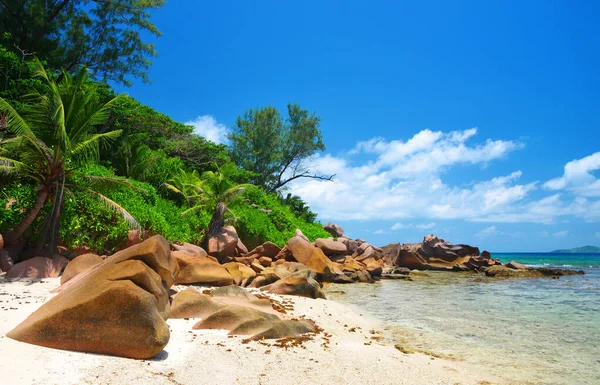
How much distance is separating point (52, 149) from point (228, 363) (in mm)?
10735

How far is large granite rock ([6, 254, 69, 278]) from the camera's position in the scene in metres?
10.1

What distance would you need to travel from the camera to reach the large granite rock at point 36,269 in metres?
10.1

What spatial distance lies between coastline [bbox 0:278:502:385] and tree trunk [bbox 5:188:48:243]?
5.09 metres

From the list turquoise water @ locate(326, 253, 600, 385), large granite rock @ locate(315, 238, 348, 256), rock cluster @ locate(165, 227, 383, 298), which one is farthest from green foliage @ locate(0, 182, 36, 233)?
large granite rock @ locate(315, 238, 348, 256)

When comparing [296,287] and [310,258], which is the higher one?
[310,258]

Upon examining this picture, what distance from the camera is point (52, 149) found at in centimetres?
1255

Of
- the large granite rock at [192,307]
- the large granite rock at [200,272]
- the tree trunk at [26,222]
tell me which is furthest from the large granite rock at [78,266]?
the tree trunk at [26,222]

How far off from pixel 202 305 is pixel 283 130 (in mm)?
39564

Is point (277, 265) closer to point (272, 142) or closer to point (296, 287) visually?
point (296, 287)

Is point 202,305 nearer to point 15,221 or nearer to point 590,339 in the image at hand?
point 590,339

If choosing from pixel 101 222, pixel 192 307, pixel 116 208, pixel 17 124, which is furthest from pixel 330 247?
pixel 192 307

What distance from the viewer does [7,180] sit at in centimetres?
1278

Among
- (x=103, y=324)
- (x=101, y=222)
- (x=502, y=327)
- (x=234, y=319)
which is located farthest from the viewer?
(x=101, y=222)

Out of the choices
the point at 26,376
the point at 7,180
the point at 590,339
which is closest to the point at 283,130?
the point at 7,180
